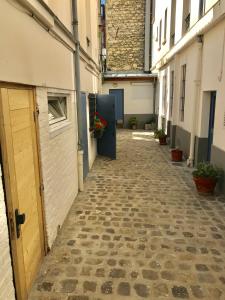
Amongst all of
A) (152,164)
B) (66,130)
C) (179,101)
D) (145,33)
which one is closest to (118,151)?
(152,164)

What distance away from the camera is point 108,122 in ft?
26.5

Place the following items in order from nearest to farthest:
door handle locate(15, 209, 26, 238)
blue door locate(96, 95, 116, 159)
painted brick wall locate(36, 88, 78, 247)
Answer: door handle locate(15, 209, 26, 238), painted brick wall locate(36, 88, 78, 247), blue door locate(96, 95, 116, 159)

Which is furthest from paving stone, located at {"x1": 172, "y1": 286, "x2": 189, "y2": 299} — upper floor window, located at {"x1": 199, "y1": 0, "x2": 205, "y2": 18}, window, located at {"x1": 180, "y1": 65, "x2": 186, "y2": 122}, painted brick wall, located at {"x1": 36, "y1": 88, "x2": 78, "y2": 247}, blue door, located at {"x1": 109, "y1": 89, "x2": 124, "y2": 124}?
blue door, located at {"x1": 109, "y1": 89, "x2": 124, "y2": 124}

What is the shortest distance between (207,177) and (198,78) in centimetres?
310

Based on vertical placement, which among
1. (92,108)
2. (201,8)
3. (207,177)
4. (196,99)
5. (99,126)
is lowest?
(207,177)

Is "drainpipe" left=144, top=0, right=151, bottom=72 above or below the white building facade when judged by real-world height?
above

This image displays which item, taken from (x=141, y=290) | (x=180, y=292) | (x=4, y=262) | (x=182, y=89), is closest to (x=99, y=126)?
(x=182, y=89)

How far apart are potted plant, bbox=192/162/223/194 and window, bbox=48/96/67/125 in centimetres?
309

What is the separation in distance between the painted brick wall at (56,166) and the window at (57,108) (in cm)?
16

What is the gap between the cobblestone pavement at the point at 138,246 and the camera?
269 centimetres

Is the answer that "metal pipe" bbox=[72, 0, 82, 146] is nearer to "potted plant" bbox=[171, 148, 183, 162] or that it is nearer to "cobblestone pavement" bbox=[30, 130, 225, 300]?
"cobblestone pavement" bbox=[30, 130, 225, 300]

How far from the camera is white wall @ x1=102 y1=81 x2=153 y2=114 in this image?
1531 centimetres

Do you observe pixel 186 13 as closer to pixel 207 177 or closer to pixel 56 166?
pixel 207 177

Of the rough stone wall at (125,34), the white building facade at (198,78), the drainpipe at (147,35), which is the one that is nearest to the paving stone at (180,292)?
the white building facade at (198,78)
